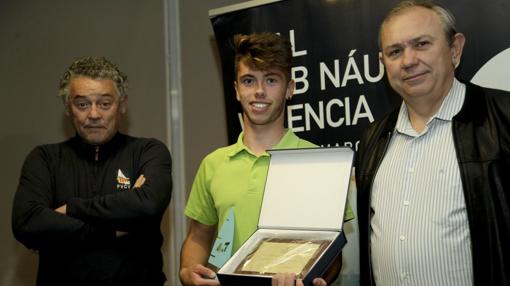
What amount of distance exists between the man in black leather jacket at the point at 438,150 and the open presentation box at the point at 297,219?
0.22m

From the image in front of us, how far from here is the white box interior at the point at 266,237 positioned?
1.83m

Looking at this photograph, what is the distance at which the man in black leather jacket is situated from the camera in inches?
70.0

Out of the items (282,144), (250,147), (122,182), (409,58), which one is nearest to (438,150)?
(409,58)

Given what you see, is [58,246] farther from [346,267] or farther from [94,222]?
[346,267]

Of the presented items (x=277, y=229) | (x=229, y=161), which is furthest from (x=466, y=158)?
(x=229, y=161)

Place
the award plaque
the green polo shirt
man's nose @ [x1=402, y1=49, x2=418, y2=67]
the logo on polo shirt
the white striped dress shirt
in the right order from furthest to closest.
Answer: the logo on polo shirt < the green polo shirt < man's nose @ [x1=402, y1=49, x2=418, y2=67] < the white striped dress shirt < the award plaque

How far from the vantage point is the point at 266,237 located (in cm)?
199

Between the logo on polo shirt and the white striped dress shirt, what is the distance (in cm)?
103

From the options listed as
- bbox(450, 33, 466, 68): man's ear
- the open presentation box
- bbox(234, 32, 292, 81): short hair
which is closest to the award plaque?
the open presentation box

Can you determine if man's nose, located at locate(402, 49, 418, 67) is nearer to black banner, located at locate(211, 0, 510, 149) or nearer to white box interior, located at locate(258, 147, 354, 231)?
white box interior, located at locate(258, 147, 354, 231)

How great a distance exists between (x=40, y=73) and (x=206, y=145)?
1.51 meters

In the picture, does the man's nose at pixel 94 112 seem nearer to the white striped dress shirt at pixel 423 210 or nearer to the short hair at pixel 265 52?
the short hair at pixel 265 52

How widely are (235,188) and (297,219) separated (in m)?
0.34

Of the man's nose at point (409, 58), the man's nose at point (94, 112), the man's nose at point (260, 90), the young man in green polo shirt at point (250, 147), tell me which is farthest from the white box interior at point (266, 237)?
the man's nose at point (94, 112)
